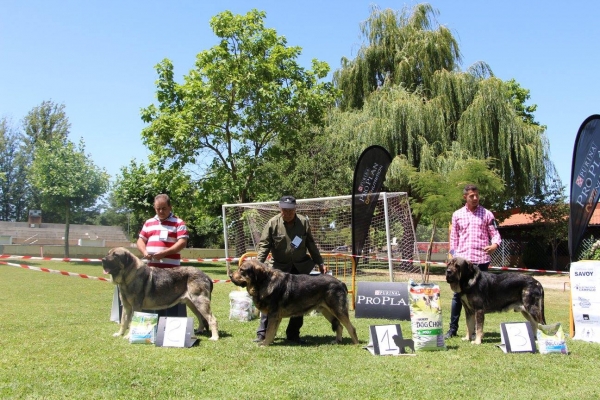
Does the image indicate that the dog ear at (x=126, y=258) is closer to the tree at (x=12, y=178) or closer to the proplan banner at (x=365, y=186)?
the proplan banner at (x=365, y=186)

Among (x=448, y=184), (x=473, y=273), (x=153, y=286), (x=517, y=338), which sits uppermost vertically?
(x=448, y=184)

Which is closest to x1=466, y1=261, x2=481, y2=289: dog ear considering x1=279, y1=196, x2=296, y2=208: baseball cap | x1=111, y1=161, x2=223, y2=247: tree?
x1=279, y1=196, x2=296, y2=208: baseball cap

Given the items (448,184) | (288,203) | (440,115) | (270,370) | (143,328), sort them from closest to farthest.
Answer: (270,370), (143,328), (288,203), (448,184), (440,115)

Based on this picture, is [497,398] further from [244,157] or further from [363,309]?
[244,157]

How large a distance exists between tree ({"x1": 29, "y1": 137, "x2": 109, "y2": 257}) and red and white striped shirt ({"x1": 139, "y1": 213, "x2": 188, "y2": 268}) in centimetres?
2869

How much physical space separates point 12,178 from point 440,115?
54.2 meters

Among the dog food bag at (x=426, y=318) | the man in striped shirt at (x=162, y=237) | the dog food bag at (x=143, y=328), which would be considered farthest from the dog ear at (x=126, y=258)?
the dog food bag at (x=426, y=318)

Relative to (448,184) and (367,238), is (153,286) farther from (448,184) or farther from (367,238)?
(448,184)

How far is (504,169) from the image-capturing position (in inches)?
947

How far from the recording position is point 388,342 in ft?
20.4

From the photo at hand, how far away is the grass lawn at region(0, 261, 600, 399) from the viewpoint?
4.59m

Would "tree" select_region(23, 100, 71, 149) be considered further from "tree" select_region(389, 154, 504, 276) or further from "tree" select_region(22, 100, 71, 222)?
"tree" select_region(389, 154, 504, 276)

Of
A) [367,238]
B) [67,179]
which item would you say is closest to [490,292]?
[367,238]

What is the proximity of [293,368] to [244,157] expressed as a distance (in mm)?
21656
